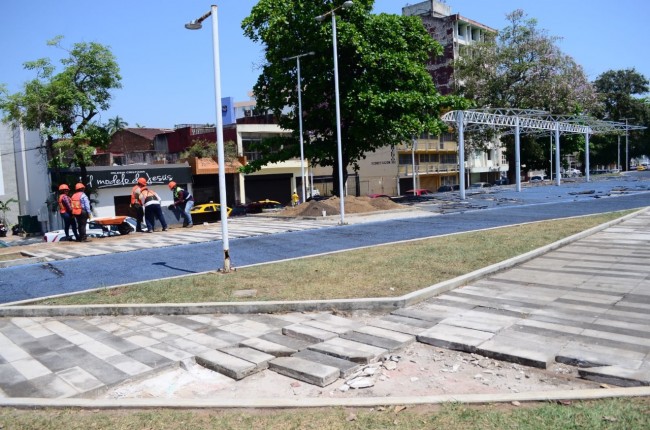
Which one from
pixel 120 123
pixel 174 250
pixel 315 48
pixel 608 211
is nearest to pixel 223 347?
pixel 174 250

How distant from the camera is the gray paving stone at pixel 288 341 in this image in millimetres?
5980

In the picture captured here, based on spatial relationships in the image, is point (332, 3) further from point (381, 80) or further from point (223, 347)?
point (223, 347)

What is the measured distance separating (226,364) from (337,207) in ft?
56.8

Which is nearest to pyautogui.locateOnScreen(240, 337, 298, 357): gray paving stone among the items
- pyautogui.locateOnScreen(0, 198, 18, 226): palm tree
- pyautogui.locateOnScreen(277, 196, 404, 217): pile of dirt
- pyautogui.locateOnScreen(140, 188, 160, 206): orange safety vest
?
pyautogui.locateOnScreen(140, 188, 160, 206): orange safety vest

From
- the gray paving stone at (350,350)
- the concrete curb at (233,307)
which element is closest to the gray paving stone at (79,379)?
the concrete curb at (233,307)

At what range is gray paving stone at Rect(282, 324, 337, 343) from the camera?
6184 mm

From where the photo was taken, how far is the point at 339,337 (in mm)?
6113

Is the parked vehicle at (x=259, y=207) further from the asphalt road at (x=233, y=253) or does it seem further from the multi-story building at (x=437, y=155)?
the asphalt road at (x=233, y=253)

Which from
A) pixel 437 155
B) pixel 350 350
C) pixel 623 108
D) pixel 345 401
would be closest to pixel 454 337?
pixel 350 350

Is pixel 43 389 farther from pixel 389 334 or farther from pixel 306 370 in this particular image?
pixel 389 334

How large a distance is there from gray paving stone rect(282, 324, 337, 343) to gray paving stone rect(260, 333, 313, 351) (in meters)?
0.06

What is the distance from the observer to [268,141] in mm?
27375

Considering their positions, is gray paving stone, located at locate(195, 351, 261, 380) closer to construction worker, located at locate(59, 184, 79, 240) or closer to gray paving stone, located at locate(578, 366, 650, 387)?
gray paving stone, located at locate(578, 366, 650, 387)

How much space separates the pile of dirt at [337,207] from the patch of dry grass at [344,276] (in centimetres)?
964
